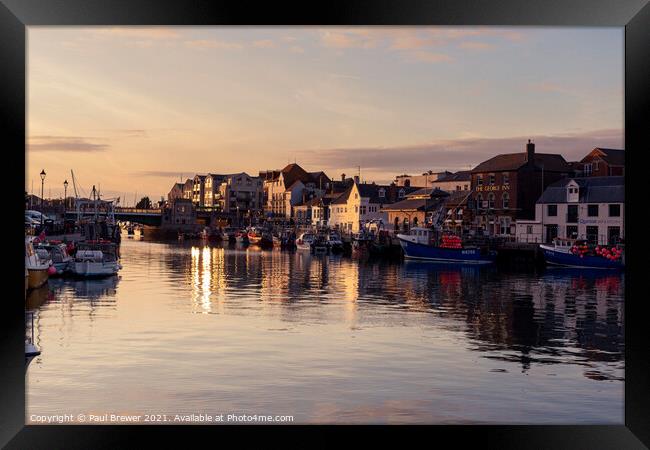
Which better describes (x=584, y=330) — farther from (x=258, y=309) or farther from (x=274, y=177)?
(x=274, y=177)

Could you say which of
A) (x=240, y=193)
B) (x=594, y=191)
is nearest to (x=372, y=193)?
(x=594, y=191)

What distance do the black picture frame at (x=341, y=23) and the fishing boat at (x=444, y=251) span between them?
47.5 m

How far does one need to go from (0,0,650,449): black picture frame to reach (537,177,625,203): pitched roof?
4789 centimetres

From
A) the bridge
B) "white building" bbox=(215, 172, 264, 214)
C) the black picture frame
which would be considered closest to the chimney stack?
the black picture frame

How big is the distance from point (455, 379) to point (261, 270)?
106ft

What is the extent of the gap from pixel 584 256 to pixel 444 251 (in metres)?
10.1

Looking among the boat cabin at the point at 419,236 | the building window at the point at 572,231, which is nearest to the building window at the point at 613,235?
the building window at the point at 572,231

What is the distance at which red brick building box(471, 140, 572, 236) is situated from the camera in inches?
2482

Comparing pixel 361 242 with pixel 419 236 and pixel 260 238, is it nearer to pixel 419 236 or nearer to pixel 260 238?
pixel 260 238

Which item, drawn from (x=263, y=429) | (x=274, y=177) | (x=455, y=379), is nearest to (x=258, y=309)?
(x=455, y=379)

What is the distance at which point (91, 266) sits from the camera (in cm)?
3719

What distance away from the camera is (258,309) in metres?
25.7

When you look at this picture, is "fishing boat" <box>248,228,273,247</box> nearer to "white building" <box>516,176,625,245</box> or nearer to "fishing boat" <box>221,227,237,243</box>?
"fishing boat" <box>221,227,237,243</box>

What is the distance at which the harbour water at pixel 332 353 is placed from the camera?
1216 centimetres
